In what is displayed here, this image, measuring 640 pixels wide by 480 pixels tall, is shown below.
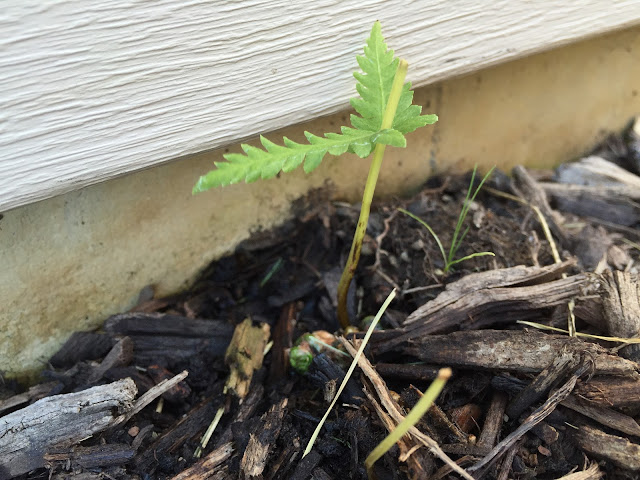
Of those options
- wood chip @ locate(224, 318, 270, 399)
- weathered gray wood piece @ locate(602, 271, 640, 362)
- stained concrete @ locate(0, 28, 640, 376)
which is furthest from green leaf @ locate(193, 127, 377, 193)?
weathered gray wood piece @ locate(602, 271, 640, 362)

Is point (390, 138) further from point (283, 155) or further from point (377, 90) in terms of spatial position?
point (283, 155)

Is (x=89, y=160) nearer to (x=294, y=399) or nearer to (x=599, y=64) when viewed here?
(x=294, y=399)

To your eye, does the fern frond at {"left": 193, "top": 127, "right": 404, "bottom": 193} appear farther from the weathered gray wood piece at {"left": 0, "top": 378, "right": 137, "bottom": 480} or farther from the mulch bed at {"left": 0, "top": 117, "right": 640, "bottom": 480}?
the weathered gray wood piece at {"left": 0, "top": 378, "right": 137, "bottom": 480}

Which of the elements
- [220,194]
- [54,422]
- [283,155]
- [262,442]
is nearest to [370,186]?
[283,155]

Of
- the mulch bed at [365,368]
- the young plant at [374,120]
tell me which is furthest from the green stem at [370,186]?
the mulch bed at [365,368]

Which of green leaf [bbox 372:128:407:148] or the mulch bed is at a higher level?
green leaf [bbox 372:128:407:148]

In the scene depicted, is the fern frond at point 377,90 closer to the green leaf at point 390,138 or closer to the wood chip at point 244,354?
the green leaf at point 390,138
